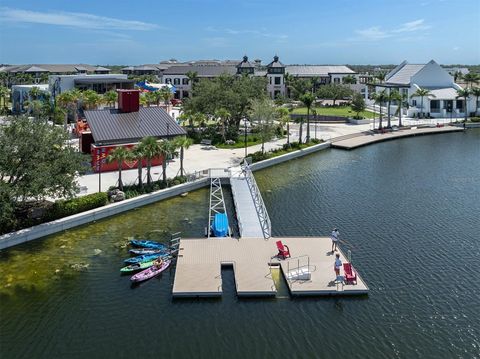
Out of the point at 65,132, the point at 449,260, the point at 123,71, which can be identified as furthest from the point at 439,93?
the point at 123,71

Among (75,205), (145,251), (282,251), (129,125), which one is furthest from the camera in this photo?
(129,125)

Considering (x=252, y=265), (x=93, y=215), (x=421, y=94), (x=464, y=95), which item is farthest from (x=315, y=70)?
(x=252, y=265)

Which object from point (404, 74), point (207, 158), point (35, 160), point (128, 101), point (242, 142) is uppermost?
point (404, 74)

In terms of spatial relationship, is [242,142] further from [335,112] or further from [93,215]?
[335,112]

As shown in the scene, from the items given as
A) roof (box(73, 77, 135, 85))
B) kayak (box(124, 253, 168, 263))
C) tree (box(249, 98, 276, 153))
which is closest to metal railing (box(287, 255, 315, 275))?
kayak (box(124, 253, 168, 263))

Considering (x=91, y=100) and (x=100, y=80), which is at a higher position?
(x=100, y=80)

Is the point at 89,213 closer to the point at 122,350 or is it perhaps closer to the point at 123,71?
the point at 122,350

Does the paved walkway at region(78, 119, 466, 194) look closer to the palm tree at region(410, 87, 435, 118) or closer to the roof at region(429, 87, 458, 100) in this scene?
the palm tree at region(410, 87, 435, 118)

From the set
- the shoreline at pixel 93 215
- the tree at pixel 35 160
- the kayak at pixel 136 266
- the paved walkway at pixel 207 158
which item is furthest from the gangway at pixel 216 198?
the tree at pixel 35 160
